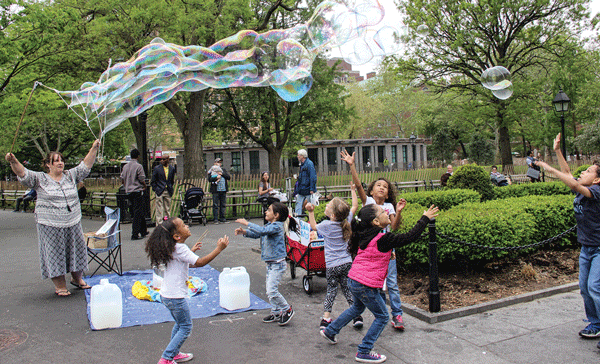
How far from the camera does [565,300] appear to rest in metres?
5.88

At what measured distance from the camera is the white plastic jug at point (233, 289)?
564 cm

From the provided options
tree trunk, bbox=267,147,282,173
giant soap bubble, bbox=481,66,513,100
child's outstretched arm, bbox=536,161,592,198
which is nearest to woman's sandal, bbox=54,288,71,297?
child's outstretched arm, bbox=536,161,592,198

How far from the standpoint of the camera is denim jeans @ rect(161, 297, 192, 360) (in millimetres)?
3953

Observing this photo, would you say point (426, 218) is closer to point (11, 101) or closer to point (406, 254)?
point (406, 254)

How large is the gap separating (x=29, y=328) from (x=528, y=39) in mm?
28810

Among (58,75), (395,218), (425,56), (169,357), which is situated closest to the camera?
(169,357)

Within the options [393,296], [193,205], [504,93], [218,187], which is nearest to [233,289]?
[393,296]

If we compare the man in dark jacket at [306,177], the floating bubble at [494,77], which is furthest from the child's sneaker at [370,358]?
the floating bubble at [494,77]

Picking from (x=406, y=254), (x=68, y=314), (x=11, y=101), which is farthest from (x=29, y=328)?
(x=11, y=101)

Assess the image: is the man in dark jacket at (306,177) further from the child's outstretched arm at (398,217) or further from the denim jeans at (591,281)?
the denim jeans at (591,281)

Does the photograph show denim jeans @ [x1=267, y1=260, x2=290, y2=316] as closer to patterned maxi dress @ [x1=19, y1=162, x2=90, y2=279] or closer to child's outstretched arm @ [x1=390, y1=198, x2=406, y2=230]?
child's outstretched arm @ [x1=390, y1=198, x2=406, y2=230]

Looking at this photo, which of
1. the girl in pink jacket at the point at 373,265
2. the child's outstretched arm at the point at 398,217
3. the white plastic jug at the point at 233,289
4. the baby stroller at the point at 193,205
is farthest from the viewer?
the baby stroller at the point at 193,205

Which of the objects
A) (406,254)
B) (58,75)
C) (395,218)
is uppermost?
(58,75)

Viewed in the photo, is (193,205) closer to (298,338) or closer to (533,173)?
(298,338)
